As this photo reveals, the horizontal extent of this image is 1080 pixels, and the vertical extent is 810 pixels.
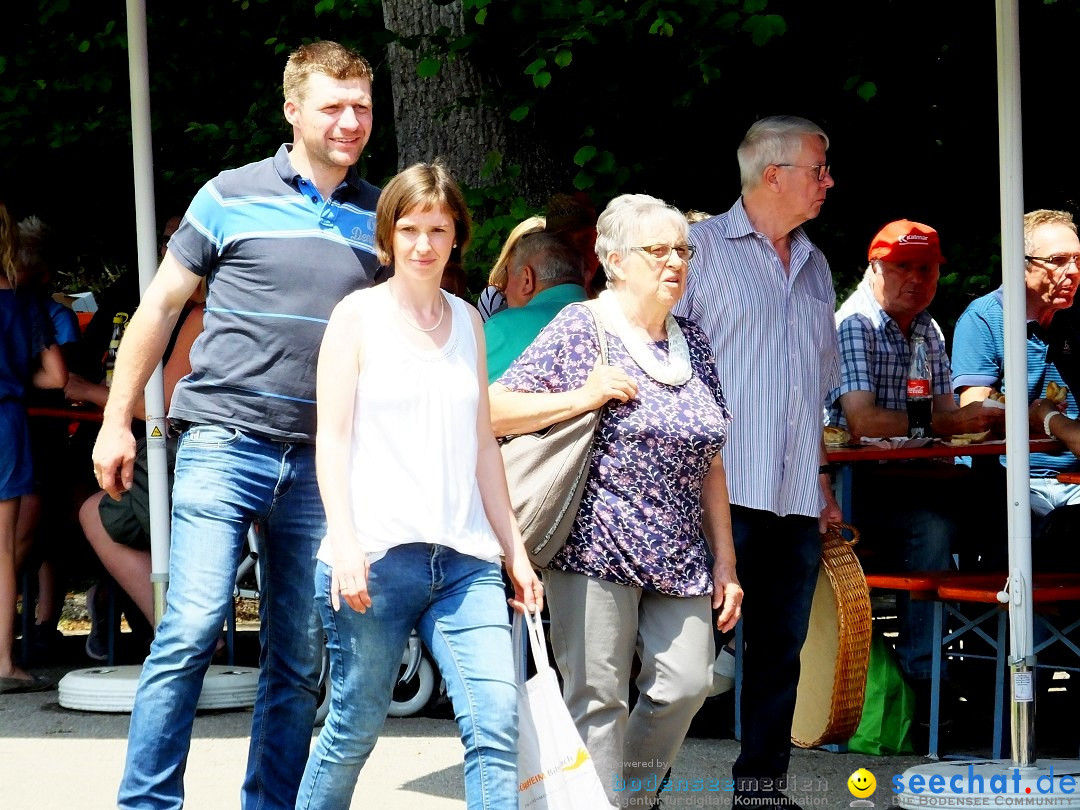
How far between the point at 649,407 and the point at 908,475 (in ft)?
8.12

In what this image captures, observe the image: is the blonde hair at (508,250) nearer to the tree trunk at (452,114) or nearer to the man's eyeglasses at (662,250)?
the tree trunk at (452,114)

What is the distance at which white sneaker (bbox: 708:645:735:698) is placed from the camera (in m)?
5.82

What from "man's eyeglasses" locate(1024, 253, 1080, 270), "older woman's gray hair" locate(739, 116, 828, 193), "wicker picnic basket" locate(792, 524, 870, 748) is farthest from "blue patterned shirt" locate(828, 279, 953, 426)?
"older woman's gray hair" locate(739, 116, 828, 193)

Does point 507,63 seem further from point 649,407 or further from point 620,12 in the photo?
point 649,407

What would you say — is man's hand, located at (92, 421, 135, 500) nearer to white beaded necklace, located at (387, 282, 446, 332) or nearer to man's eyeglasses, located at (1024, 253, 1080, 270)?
white beaded necklace, located at (387, 282, 446, 332)

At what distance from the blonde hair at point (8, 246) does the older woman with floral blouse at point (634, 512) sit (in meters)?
3.19

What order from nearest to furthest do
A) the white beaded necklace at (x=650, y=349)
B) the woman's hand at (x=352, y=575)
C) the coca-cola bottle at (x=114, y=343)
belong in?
1. the woman's hand at (x=352, y=575)
2. the white beaded necklace at (x=650, y=349)
3. the coca-cola bottle at (x=114, y=343)

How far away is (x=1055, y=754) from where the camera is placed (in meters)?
5.66

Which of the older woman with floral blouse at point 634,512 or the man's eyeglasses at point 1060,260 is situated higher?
the man's eyeglasses at point 1060,260

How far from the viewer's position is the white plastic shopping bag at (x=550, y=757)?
3.41 metres

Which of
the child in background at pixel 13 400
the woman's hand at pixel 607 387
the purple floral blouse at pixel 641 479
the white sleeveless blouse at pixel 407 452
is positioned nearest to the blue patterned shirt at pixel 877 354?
the purple floral blouse at pixel 641 479

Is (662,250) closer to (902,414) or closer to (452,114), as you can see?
(902,414)

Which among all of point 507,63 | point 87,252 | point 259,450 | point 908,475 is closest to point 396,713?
point 908,475

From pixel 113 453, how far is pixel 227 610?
1.47 feet
